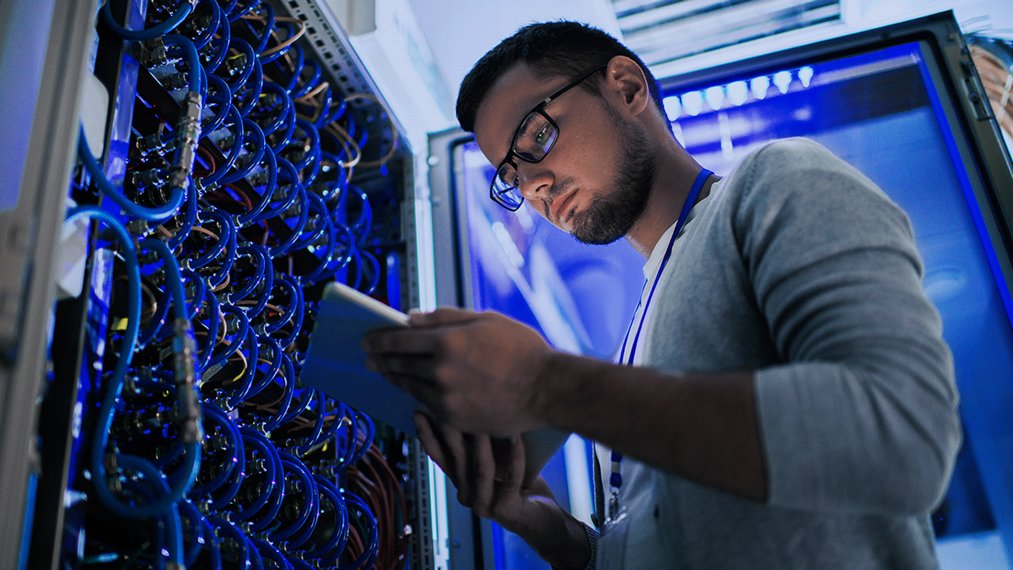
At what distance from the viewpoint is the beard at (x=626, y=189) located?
119 cm

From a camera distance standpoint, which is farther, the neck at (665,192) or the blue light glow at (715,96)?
the blue light glow at (715,96)

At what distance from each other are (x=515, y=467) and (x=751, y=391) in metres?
0.36

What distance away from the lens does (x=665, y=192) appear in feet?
3.92

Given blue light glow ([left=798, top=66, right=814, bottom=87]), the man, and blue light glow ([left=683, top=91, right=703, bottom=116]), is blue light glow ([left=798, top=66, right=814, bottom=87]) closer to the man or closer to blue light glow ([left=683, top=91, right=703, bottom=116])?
blue light glow ([left=683, top=91, right=703, bottom=116])

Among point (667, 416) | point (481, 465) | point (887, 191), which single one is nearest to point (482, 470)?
point (481, 465)

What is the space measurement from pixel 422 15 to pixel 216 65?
73cm

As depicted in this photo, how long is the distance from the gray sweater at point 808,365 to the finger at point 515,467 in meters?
0.15

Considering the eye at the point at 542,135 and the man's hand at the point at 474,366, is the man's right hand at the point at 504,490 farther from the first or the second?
the eye at the point at 542,135

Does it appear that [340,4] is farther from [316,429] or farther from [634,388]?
[634,388]

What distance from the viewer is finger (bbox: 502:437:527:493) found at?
851mm

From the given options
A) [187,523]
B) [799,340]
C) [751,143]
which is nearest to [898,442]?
[799,340]

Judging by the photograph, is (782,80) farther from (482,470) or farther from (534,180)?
(482,470)

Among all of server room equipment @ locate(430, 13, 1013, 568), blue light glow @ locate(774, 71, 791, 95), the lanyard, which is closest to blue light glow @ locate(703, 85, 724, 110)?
server room equipment @ locate(430, 13, 1013, 568)

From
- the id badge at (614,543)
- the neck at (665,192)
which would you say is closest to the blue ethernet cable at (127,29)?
the neck at (665,192)
